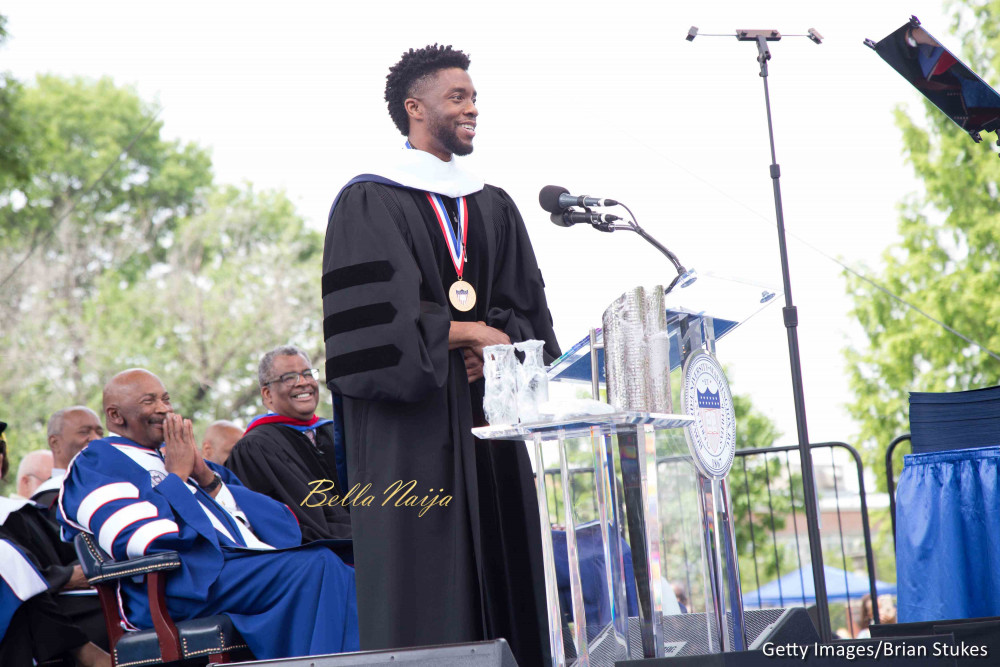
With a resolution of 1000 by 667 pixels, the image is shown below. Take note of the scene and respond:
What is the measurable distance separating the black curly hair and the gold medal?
0.58 metres

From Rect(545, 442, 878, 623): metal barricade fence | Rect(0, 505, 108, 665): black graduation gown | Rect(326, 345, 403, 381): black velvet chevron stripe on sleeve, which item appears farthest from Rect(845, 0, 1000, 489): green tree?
Rect(326, 345, 403, 381): black velvet chevron stripe on sleeve

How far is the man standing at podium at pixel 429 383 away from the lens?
2982mm

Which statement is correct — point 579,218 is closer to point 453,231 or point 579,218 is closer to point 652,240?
point 652,240

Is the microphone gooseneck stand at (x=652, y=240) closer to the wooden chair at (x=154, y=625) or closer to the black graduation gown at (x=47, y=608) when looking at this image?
the wooden chair at (x=154, y=625)

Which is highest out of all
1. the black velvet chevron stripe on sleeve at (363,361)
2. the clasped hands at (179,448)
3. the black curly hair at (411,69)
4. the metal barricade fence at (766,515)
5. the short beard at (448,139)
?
the black curly hair at (411,69)

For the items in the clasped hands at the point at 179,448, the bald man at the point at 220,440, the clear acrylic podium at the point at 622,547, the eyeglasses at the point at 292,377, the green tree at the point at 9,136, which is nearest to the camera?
the clear acrylic podium at the point at 622,547

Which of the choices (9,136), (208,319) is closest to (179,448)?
(9,136)

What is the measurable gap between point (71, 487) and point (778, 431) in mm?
17502

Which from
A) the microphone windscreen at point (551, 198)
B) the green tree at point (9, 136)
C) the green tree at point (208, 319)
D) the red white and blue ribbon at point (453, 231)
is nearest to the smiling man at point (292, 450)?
the red white and blue ribbon at point (453, 231)

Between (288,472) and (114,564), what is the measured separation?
4.79ft

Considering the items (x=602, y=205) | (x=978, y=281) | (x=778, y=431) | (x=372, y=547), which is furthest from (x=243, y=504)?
(x=778, y=431)

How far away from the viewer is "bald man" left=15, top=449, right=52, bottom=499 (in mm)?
6934

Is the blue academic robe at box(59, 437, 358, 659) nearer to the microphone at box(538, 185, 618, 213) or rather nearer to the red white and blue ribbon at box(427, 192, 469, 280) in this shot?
the red white and blue ribbon at box(427, 192, 469, 280)

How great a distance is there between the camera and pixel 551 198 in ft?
10.1
